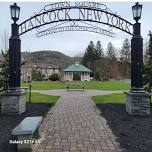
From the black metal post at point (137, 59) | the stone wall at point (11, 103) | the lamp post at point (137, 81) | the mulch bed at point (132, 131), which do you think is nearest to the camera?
the mulch bed at point (132, 131)

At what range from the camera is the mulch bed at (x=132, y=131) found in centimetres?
605

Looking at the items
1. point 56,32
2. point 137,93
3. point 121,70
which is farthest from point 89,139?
point 121,70

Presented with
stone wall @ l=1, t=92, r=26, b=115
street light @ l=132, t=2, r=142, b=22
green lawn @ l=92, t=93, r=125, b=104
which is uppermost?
street light @ l=132, t=2, r=142, b=22

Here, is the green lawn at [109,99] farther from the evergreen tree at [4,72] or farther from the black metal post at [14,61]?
the black metal post at [14,61]

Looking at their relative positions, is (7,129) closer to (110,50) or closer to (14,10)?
(14,10)

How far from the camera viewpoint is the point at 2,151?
567cm

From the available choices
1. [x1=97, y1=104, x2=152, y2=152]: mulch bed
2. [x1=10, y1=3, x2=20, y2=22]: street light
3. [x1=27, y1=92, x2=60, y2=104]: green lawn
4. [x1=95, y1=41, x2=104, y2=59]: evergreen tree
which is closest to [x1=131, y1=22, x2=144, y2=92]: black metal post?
[x1=97, y1=104, x2=152, y2=152]: mulch bed

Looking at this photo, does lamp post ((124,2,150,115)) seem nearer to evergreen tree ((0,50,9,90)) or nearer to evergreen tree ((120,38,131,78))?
evergreen tree ((0,50,9,90))

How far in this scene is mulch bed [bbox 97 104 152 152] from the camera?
238 inches

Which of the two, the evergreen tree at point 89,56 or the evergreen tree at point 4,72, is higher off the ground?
the evergreen tree at point 89,56

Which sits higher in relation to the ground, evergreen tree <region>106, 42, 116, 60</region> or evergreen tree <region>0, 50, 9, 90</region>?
evergreen tree <region>106, 42, 116, 60</region>

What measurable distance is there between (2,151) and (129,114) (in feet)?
19.5

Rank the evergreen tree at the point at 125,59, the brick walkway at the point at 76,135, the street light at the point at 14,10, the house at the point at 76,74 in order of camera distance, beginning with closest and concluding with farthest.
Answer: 1. the brick walkway at the point at 76,135
2. the street light at the point at 14,10
3. the house at the point at 76,74
4. the evergreen tree at the point at 125,59

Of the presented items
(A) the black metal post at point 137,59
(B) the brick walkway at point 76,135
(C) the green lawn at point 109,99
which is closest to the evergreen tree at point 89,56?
(C) the green lawn at point 109,99
